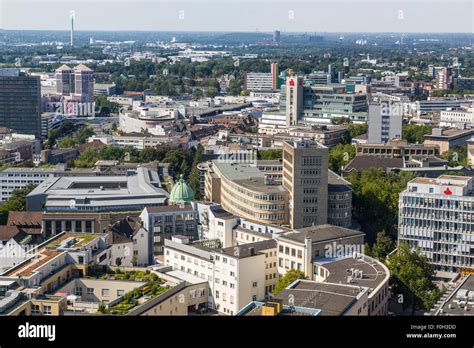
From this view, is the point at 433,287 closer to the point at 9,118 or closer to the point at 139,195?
the point at 139,195

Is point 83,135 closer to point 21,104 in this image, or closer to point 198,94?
point 21,104

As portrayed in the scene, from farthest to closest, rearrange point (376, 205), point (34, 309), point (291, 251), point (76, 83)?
point (76, 83) → point (376, 205) → point (291, 251) → point (34, 309)

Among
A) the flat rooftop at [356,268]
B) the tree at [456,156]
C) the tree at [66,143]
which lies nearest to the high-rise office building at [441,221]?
the flat rooftop at [356,268]

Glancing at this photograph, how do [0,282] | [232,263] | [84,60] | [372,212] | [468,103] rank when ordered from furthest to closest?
[84,60], [468,103], [372,212], [232,263], [0,282]

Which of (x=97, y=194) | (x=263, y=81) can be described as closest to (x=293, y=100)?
(x=97, y=194)

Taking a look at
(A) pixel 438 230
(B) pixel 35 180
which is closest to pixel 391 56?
(B) pixel 35 180

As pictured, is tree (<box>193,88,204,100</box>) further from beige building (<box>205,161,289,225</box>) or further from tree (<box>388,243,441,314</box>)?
tree (<box>388,243,441,314</box>)
